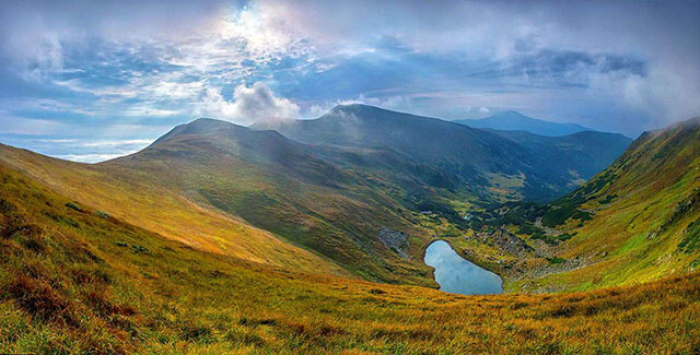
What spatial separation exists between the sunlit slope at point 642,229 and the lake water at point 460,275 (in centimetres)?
2876

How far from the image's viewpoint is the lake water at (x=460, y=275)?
12357 centimetres

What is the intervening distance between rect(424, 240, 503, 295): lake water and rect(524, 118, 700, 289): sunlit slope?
94.4 ft

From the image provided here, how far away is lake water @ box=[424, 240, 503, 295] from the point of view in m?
124

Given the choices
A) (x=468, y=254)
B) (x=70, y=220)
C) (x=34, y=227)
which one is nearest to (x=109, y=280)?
(x=34, y=227)

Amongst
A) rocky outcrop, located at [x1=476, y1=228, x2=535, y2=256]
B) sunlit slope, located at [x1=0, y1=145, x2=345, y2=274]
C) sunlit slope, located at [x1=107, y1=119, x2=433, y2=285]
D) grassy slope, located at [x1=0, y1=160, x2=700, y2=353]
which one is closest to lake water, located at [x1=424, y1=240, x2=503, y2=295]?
sunlit slope, located at [x1=107, y1=119, x2=433, y2=285]

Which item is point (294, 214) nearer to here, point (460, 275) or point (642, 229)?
point (460, 275)

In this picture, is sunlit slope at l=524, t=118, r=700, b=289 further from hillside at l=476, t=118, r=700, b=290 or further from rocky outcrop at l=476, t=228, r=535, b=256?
rocky outcrop at l=476, t=228, r=535, b=256

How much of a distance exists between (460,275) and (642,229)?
74.9m

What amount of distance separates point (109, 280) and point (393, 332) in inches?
562

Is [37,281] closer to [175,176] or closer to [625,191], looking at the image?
[175,176]

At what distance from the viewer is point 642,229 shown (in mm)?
82125

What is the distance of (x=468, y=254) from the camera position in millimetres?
172625

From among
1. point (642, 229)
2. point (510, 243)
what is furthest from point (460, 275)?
point (642, 229)

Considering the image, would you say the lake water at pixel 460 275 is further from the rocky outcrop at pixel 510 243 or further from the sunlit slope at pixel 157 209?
the sunlit slope at pixel 157 209
